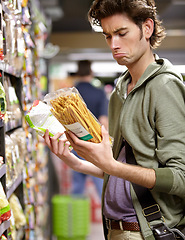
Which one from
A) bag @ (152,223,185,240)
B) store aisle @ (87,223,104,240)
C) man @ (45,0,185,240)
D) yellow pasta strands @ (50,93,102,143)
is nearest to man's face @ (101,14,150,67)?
man @ (45,0,185,240)

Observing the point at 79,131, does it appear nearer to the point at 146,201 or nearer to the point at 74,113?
the point at 74,113

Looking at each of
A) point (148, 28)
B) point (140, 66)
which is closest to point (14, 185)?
point (140, 66)

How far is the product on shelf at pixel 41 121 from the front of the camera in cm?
186

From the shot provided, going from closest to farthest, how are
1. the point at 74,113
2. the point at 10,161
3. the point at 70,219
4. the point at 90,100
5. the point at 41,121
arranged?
1. the point at 74,113
2. the point at 41,121
3. the point at 10,161
4. the point at 90,100
5. the point at 70,219

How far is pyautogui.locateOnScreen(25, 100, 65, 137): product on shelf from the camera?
1.86 metres

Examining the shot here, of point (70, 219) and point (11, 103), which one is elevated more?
point (11, 103)

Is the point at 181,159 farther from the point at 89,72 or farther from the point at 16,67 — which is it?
the point at 89,72

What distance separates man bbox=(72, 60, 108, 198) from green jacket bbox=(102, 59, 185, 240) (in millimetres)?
3355

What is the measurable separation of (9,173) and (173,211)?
2.93 feet

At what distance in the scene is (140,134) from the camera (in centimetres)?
176

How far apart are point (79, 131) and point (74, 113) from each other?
78mm

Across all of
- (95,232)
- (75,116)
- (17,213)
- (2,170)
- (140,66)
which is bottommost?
(95,232)

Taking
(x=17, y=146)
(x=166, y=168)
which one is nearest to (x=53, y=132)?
(x=166, y=168)

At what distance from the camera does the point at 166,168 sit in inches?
64.8
